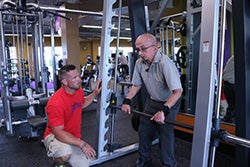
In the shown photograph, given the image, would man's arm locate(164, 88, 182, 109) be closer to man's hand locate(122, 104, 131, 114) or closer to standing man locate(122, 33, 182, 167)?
standing man locate(122, 33, 182, 167)

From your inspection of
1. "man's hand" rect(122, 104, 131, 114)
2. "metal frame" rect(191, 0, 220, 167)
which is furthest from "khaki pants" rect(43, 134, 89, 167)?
"metal frame" rect(191, 0, 220, 167)

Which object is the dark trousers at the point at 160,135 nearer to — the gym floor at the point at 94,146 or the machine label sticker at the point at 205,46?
the gym floor at the point at 94,146

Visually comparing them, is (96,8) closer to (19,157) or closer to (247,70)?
(19,157)

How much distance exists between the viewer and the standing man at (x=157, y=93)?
1.94 metres

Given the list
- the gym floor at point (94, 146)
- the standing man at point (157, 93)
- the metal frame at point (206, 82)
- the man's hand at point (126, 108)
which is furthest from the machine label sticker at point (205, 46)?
the gym floor at point (94, 146)

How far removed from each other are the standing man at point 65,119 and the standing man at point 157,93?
0.56 m

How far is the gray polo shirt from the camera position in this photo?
197 cm

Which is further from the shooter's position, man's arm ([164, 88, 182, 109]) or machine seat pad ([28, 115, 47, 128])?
machine seat pad ([28, 115, 47, 128])

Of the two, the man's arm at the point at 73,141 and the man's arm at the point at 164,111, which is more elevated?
the man's arm at the point at 164,111

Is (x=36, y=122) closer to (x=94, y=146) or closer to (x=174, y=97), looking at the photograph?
(x=94, y=146)

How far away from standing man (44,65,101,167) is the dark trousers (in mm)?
723

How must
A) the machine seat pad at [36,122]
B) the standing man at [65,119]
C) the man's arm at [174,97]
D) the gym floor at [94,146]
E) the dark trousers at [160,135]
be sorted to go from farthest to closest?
1. the machine seat pad at [36,122]
2. the gym floor at [94,146]
3. the dark trousers at [160,135]
4. the man's arm at [174,97]
5. the standing man at [65,119]

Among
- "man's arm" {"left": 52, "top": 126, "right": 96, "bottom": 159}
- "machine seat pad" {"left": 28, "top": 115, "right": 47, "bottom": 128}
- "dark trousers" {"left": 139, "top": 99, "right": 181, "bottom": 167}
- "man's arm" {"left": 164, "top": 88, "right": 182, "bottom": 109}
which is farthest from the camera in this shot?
"machine seat pad" {"left": 28, "top": 115, "right": 47, "bottom": 128}

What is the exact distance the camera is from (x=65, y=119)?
6.41 feet
